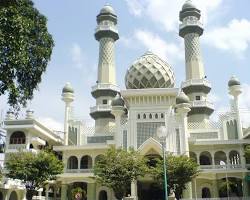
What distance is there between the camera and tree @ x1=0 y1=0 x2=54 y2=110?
41.3 ft

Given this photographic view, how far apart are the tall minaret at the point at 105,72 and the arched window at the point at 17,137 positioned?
8.96 m

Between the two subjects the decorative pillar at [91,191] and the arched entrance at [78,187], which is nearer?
the decorative pillar at [91,191]

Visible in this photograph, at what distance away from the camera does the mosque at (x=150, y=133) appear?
38.2 metres

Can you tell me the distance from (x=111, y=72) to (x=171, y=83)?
12.5 m

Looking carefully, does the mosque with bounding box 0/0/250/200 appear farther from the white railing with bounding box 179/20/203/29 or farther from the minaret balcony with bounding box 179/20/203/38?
the white railing with bounding box 179/20/203/29

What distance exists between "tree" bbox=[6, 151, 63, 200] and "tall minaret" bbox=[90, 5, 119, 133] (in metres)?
14.1

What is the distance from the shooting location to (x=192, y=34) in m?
51.2

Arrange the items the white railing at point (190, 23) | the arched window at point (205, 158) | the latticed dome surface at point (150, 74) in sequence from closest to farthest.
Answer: the latticed dome surface at point (150, 74) < the arched window at point (205, 158) < the white railing at point (190, 23)

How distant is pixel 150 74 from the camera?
133 ft

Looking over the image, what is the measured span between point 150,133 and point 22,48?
26.4 metres

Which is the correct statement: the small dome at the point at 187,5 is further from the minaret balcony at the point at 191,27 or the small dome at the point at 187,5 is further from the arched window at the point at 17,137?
the arched window at the point at 17,137

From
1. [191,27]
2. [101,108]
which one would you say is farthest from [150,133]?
[191,27]

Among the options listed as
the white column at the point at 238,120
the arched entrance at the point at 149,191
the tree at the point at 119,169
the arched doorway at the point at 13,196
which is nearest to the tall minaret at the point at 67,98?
the arched doorway at the point at 13,196

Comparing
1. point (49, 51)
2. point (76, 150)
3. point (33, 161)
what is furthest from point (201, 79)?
point (49, 51)
